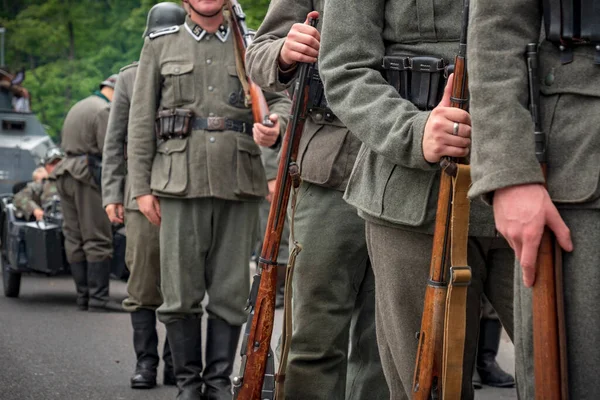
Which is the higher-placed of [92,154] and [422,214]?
[422,214]

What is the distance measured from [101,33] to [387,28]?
32387 mm

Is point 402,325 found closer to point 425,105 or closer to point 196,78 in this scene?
point 425,105

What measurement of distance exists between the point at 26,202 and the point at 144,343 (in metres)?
5.96

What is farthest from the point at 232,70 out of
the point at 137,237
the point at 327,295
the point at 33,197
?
the point at 33,197

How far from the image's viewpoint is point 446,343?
121 inches

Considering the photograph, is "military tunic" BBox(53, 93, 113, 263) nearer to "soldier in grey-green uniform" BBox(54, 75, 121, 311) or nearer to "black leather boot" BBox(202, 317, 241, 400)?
"soldier in grey-green uniform" BBox(54, 75, 121, 311)

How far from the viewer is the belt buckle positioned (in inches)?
241

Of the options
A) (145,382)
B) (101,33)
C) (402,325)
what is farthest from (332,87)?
(101,33)

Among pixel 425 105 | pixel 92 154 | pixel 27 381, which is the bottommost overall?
pixel 27 381

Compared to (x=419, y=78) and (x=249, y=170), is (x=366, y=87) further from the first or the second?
(x=249, y=170)

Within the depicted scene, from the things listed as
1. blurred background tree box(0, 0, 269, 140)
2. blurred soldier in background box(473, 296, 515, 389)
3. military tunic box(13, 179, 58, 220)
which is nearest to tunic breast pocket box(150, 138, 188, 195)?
blurred soldier in background box(473, 296, 515, 389)

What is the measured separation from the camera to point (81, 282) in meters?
11.5

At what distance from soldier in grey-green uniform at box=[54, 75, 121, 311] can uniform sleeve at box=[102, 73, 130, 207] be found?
3798 millimetres

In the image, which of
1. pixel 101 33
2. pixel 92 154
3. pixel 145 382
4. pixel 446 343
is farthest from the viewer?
pixel 101 33
